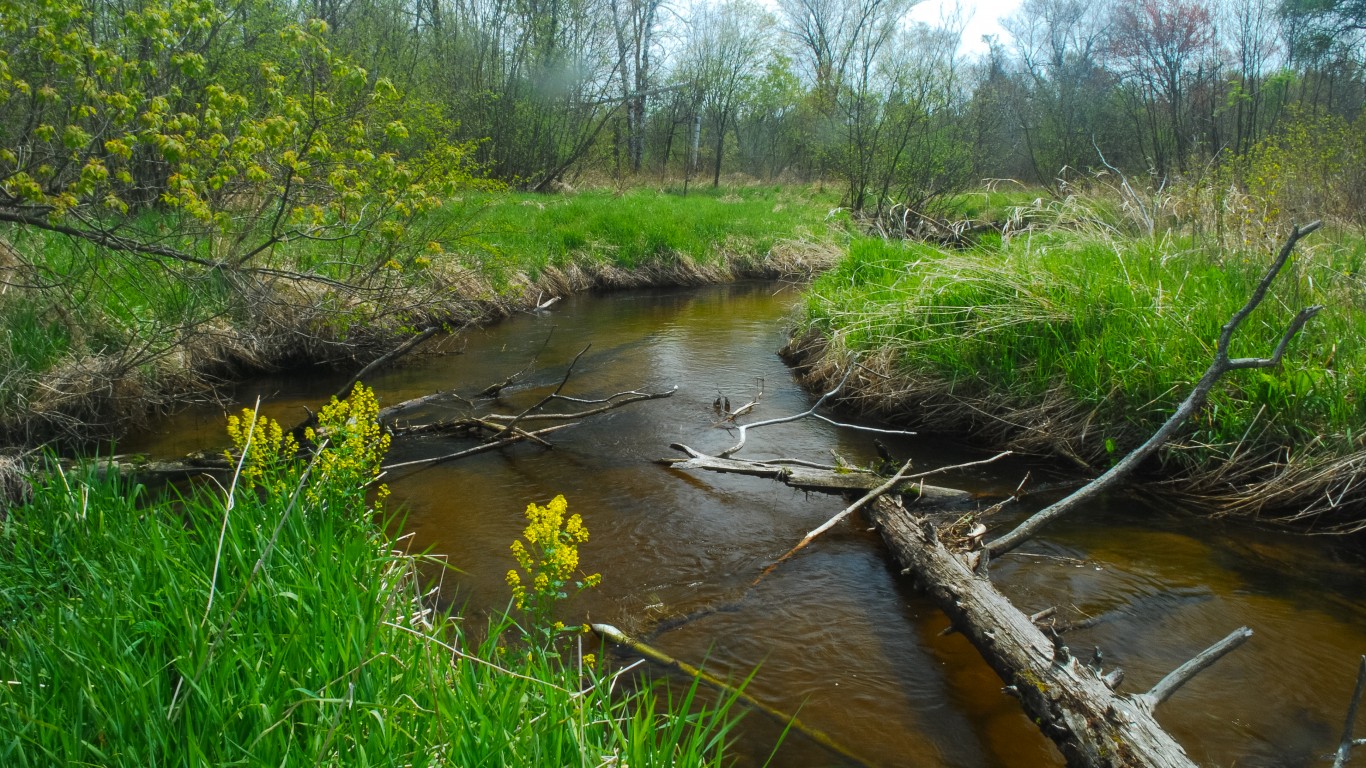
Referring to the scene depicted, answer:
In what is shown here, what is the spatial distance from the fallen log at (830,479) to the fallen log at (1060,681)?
47.4 inches

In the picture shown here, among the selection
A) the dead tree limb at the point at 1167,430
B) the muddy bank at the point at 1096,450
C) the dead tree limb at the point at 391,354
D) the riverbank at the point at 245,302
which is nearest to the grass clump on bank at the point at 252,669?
the dead tree limb at the point at 1167,430

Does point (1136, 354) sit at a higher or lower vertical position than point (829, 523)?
higher

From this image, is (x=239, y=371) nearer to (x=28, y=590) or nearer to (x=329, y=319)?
(x=329, y=319)

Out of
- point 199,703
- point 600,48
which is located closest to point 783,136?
point 600,48

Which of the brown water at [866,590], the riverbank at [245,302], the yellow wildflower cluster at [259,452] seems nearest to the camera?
the brown water at [866,590]

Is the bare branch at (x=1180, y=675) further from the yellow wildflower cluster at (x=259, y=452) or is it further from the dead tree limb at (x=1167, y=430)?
the yellow wildflower cluster at (x=259, y=452)

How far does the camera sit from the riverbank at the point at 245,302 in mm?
5691

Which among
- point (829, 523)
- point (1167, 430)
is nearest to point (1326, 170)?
point (1167, 430)

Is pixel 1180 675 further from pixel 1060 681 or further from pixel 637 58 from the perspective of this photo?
pixel 637 58

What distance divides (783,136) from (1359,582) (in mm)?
28825

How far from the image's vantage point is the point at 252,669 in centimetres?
216

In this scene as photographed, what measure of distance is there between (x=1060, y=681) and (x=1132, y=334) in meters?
3.92

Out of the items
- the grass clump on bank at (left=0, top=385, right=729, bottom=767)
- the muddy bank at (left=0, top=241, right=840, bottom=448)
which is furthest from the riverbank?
the grass clump on bank at (left=0, top=385, right=729, bottom=767)

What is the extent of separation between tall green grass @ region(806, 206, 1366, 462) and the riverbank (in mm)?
4440
